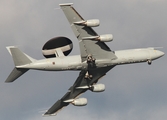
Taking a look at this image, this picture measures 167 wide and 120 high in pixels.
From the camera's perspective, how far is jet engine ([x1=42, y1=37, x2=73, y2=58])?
12162 centimetres

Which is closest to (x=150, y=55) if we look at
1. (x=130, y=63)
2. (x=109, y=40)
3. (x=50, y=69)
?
(x=130, y=63)

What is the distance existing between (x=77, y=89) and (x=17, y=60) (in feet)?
67.8

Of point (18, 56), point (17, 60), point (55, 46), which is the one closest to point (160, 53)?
point (55, 46)

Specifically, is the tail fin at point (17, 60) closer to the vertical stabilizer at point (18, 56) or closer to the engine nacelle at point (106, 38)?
the vertical stabilizer at point (18, 56)

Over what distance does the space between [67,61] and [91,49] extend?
4996 millimetres

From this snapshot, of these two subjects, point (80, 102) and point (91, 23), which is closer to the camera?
point (91, 23)

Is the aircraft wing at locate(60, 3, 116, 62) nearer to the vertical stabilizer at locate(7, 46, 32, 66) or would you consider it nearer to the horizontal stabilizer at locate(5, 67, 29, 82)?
the vertical stabilizer at locate(7, 46, 32, 66)

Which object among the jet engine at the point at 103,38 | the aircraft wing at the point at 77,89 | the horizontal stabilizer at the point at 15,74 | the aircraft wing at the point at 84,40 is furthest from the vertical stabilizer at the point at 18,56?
the aircraft wing at the point at 77,89

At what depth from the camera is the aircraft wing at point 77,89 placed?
12875cm

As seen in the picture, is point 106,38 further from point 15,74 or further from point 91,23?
point 15,74

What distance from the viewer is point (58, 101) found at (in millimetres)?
136750

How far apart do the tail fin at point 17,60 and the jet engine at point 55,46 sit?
13.7ft

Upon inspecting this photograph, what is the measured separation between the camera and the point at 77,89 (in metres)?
134

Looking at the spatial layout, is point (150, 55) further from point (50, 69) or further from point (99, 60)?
point (50, 69)
